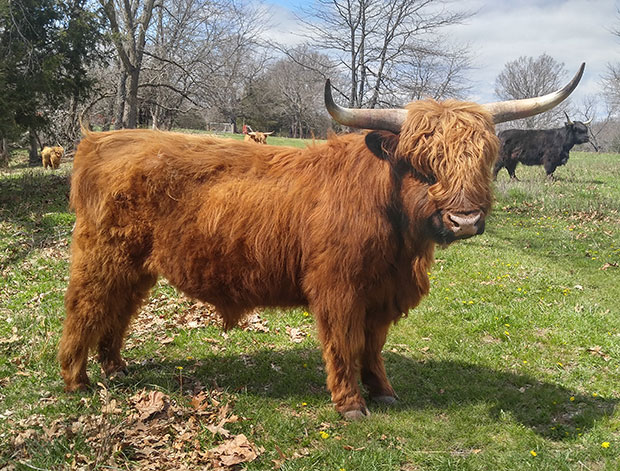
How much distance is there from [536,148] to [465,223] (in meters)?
20.6

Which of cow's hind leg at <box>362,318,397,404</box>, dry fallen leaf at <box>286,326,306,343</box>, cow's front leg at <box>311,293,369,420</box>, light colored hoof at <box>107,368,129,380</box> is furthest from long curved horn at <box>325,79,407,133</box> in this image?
light colored hoof at <box>107,368,129,380</box>

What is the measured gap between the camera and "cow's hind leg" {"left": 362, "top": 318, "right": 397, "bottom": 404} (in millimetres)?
4180

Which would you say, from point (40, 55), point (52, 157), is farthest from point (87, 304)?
point (52, 157)

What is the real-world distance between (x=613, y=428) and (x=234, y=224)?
3.28 metres

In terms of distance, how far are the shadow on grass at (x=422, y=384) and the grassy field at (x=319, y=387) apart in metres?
0.02

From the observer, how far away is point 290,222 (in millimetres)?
3889

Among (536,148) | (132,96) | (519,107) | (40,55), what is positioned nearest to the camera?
(519,107)

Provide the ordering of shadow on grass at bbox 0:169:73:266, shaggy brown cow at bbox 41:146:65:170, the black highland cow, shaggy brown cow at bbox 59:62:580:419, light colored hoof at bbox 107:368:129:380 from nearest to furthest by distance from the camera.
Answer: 1. shaggy brown cow at bbox 59:62:580:419
2. light colored hoof at bbox 107:368:129:380
3. shadow on grass at bbox 0:169:73:266
4. shaggy brown cow at bbox 41:146:65:170
5. the black highland cow

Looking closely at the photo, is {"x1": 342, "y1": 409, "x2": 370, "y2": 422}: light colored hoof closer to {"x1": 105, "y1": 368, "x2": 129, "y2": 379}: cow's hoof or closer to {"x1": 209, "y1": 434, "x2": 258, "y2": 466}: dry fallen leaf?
{"x1": 209, "y1": 434, "x2": 258, "y2": 466}: dry fallen leaf

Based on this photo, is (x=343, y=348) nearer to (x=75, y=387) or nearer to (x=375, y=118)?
(x=375, y=118)

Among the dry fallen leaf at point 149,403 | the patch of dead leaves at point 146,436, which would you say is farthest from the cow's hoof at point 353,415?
the dry fallen leaf at point 149,403

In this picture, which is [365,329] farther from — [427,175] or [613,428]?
[613,428]

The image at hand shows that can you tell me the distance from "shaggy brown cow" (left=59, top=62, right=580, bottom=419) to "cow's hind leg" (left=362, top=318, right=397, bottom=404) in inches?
0.4

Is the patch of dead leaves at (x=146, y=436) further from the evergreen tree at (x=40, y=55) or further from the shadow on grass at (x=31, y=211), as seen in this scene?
the evergreen tree at (x=40, y=55)
